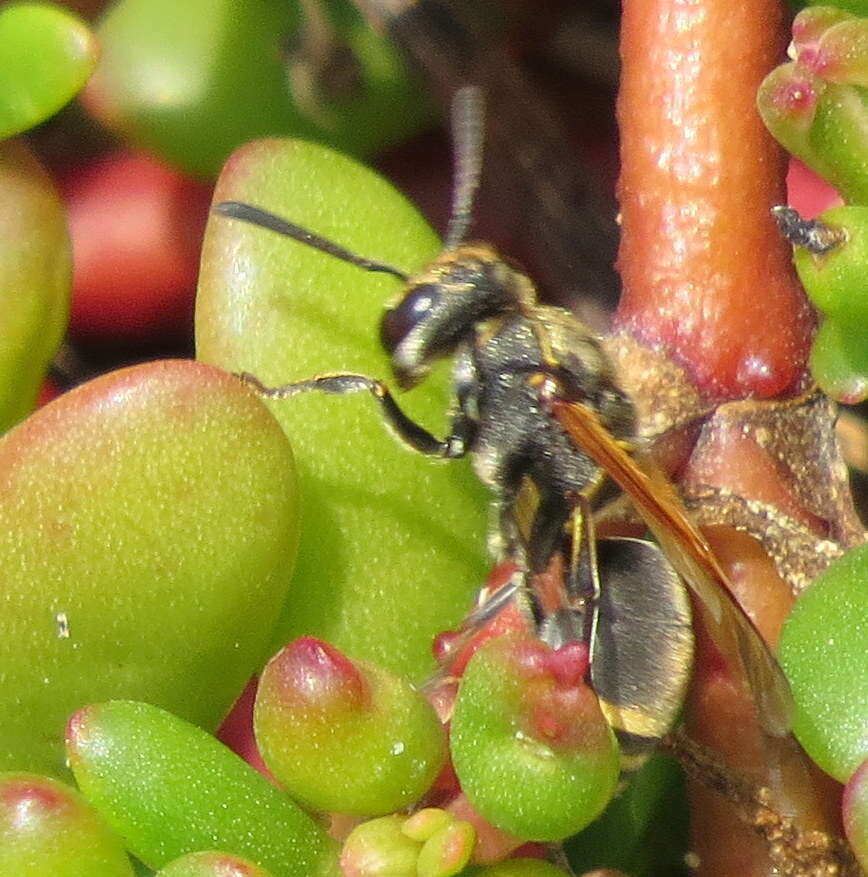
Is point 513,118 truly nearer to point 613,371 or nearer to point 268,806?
point 613,371

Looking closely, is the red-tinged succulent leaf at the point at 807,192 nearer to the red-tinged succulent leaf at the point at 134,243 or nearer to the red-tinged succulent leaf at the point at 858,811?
the red-tinged succulent leaf at the point at 134,243

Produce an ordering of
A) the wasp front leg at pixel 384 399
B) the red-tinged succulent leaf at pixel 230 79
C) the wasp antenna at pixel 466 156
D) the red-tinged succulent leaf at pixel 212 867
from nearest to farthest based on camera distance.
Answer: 1. the red-tinged succulent leaf at pixel 212 867
2. the wasp front leg at pixel 384 399
3. the wasp antenna at pixel 466 156
4. the red-tinged succulent leaf at pixel 230 79

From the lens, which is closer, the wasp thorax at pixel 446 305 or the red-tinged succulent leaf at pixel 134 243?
the wasp thorax at pixel 446 305

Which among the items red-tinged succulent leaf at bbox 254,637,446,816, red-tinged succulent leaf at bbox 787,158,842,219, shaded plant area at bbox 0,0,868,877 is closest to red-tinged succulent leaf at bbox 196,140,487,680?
shaded plant area at bbox 0,0,868,877

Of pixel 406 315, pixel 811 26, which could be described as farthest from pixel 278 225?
pixel 811 26

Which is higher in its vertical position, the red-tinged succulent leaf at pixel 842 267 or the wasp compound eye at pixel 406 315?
the red-tinged succulent leaf at pixel 842 267

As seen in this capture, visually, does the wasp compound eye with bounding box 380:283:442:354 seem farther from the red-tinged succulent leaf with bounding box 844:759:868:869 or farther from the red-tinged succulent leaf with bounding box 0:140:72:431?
the red-tinged succulent leaf with bounding box 844:759:868:869

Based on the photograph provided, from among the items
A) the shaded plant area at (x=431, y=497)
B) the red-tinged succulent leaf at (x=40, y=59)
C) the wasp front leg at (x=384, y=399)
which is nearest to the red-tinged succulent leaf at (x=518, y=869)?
the shaded plant area at (x=431, y=497)
